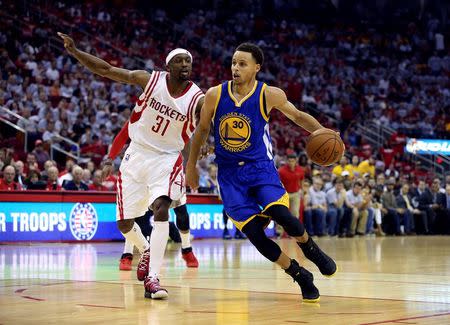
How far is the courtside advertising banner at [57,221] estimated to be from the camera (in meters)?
16.7

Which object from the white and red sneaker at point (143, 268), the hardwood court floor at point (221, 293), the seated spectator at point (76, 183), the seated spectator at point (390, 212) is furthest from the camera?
the seated spectator at point (390, 212)

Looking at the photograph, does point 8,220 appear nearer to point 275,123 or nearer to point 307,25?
point 275,123

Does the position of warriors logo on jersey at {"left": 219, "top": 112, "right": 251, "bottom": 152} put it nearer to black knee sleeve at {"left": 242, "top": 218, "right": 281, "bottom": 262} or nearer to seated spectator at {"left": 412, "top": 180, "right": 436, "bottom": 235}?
black knee sleeve at {"left": 242, "top": 218, "right": 281, "bottom": 262}

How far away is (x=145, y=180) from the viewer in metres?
8.99

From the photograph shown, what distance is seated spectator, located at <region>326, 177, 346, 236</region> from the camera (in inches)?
888

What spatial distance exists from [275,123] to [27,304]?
22375mm

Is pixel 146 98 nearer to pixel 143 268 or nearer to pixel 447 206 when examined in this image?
pixel 143 268

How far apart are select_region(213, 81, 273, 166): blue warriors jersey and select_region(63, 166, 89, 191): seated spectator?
34.9 ft

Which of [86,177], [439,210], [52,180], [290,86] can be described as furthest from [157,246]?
[290,86]

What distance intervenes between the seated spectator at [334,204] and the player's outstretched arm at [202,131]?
15.1 m

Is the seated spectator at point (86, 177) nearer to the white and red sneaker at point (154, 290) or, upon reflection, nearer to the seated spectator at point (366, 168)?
the seated spectator at point (366, 168)

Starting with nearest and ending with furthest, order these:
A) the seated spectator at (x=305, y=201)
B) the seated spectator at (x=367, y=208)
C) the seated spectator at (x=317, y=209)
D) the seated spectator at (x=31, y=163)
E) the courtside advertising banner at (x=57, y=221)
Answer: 1. the courtside advertising banner at (x=57, y=221)
2. the seated spectator at (x=31, y=163)
3. the seated spectator at (x=305, y=201)
4. the seated spectator at (x=317, y=209)
5. the seated spectator at (x=367, y=208)

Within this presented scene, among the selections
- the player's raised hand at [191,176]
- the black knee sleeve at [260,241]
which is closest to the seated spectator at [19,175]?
the player's raised hand at [191,176]

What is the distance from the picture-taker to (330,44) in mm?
36844
